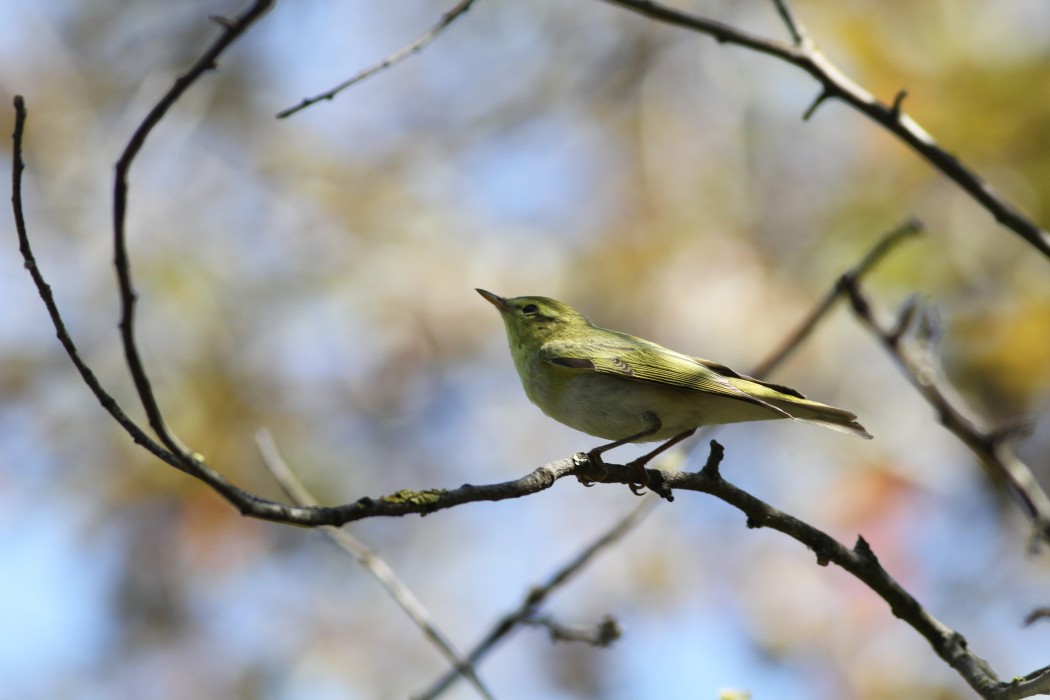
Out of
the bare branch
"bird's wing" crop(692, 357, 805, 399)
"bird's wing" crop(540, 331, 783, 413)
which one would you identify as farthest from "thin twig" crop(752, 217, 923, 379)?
the bare branch

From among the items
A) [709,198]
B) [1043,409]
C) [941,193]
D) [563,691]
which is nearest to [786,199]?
[709,198]

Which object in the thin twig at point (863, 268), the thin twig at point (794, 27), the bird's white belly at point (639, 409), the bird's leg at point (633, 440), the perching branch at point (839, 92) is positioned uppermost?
the thin twig at point (794, 27)

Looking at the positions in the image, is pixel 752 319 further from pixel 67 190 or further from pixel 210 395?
pixel 67 190

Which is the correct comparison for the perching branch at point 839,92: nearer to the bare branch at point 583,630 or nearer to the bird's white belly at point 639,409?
the bird's white belly at point 639,409

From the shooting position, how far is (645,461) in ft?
10.6

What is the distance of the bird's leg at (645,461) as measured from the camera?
9.89 feet

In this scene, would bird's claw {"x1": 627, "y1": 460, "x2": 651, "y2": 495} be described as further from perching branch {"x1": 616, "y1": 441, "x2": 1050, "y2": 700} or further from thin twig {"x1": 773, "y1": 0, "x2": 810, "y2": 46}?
thin twig {"x1": 773, "y1": 0, "x2": 810, "y2": 46}

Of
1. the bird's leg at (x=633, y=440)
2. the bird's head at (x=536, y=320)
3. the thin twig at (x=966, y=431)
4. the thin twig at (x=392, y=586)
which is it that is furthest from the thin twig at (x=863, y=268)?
the thin twig at (x=392, y=586)

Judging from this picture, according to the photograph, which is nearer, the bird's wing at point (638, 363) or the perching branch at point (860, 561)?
the perching branch at point (860, 561)

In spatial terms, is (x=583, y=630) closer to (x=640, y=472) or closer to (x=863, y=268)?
(x=640, y=472)

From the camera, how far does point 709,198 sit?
956 centimetres

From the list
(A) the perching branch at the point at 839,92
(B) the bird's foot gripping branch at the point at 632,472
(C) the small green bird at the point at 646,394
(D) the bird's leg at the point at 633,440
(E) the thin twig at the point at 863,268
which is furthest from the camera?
(C) the small green bird at the point at 646,394

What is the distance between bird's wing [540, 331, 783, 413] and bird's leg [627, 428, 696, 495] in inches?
10.3

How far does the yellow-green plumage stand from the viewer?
12.4 feet
